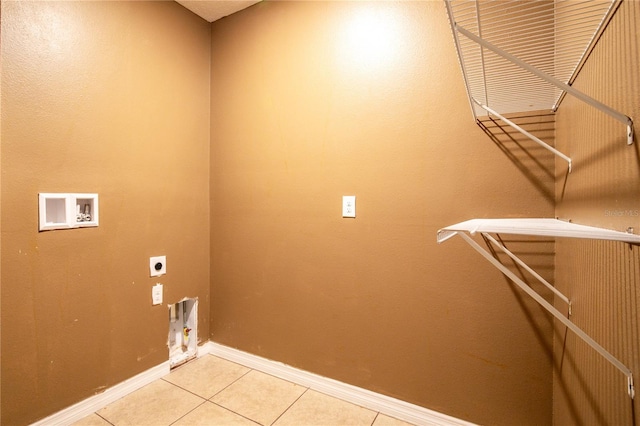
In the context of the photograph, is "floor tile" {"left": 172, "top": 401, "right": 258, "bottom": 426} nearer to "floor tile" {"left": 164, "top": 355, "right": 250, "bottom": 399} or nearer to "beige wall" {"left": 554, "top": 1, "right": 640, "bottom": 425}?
"floor tile" {"left": 164, "top": 355, "right": 250, "bottom": 399}

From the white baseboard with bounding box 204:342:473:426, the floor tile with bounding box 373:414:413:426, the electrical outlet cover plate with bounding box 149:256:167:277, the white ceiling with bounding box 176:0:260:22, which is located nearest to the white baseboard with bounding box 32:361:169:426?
the white baseboard with bounding box 204:342:473:426

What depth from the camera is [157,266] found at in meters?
1.88

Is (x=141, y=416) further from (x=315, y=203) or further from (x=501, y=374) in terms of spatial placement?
(x=501, y=374)

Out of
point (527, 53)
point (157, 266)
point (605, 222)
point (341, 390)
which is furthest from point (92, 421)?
point (527, 53)

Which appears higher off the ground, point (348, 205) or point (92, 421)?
point (348, 205)

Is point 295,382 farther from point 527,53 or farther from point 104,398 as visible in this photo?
point 527,53

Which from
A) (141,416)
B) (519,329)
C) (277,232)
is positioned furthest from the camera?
(277,232)

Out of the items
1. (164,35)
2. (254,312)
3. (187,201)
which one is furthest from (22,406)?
(164,35)

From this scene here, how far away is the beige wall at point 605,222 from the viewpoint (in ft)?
2.05

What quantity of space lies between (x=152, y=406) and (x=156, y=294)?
62 centimetres

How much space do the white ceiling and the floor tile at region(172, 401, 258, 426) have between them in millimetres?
2552

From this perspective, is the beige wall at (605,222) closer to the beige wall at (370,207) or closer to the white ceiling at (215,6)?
the beige wall at (370,207)

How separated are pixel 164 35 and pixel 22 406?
2176mm

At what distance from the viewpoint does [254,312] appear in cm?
204
